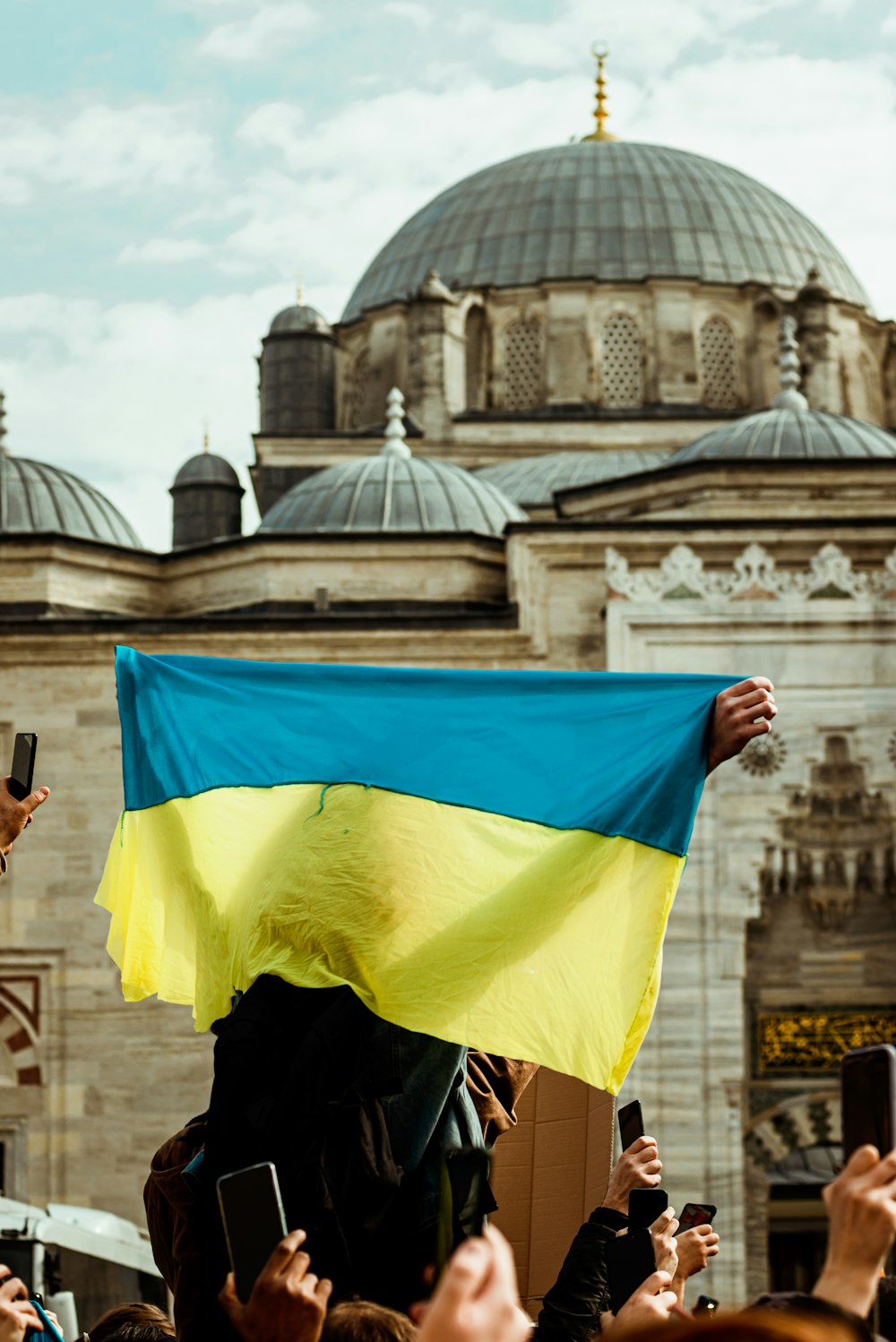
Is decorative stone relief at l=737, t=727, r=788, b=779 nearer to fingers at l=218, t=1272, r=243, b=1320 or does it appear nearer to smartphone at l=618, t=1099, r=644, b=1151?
smartphone at l=618, t=1099, r=644, b=1151

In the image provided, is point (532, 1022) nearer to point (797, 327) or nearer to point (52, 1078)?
point (52, 1078)

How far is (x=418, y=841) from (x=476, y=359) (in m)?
26.5

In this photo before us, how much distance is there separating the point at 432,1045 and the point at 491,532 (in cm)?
1955

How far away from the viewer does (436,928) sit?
4.49 meters

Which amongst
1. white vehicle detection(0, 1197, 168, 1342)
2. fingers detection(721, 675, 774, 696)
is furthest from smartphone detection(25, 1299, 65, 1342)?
white vehicle detection(0, 1197, 168, 1342)

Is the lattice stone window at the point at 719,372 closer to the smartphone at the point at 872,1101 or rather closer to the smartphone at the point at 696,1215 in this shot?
the smartphone at the point at 696,1215

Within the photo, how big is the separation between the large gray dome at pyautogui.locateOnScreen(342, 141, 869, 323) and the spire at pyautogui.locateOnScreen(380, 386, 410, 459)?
4.89 meters

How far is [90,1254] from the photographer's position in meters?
17.0

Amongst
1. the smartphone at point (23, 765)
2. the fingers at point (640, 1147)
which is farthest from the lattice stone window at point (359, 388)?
the fingers at point (640, 1147)

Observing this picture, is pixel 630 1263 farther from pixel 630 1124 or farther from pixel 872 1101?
pixel 872 1101

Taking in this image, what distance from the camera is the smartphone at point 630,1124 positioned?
4621mm

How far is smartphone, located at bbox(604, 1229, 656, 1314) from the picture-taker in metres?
3.68

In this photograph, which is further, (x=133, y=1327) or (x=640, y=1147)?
(x=133, y=1327)

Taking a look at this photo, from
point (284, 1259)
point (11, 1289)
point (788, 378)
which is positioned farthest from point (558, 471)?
point (284, 1259)
